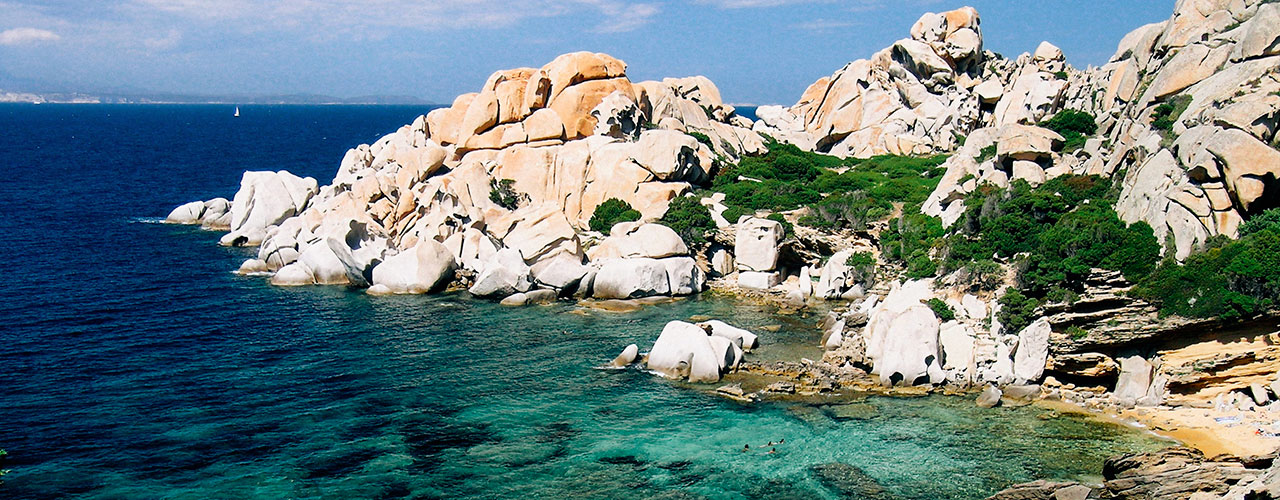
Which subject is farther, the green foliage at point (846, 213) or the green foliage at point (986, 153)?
the green foliage at point (846, 213)

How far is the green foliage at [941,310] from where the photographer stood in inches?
1577

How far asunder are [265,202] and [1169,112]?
197 ft

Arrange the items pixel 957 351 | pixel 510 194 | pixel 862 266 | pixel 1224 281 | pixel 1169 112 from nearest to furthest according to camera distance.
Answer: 1. pixel 1224 281
2. pixel 957 351
3. pixel 1169 112
4. pixel 862 266
5. pixel 510 194

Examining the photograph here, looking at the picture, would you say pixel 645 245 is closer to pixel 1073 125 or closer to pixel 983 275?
pixel 983 275

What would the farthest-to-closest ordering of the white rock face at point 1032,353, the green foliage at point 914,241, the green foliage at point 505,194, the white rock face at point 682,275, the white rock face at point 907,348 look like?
1. the green foliage at point 505,194
2. the white rock face at point 682,275
3. the green foliage at point 914,241
4. the white rock face at point 907,348
5. the white rock face at point 1032,353

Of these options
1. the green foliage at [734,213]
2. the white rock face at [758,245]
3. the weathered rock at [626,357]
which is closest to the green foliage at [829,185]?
the green foliage at [734,213]

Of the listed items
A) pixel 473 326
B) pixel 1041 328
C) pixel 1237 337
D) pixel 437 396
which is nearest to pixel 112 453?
pixel 437 396

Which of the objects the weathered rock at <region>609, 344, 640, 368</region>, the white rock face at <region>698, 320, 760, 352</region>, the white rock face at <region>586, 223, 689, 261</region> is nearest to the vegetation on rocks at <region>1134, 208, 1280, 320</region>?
the white rock face at <region>698, 320, 760, 352</region>

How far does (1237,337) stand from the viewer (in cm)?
3444

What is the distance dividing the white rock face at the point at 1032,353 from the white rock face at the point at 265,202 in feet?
177

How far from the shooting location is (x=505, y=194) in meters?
63.5

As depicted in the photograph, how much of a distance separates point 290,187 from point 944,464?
187ft

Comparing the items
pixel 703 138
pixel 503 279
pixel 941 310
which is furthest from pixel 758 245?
pixel 703 138

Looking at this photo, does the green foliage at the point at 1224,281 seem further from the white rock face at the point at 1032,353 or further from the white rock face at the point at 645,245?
the white rock face at the point at 645,245
